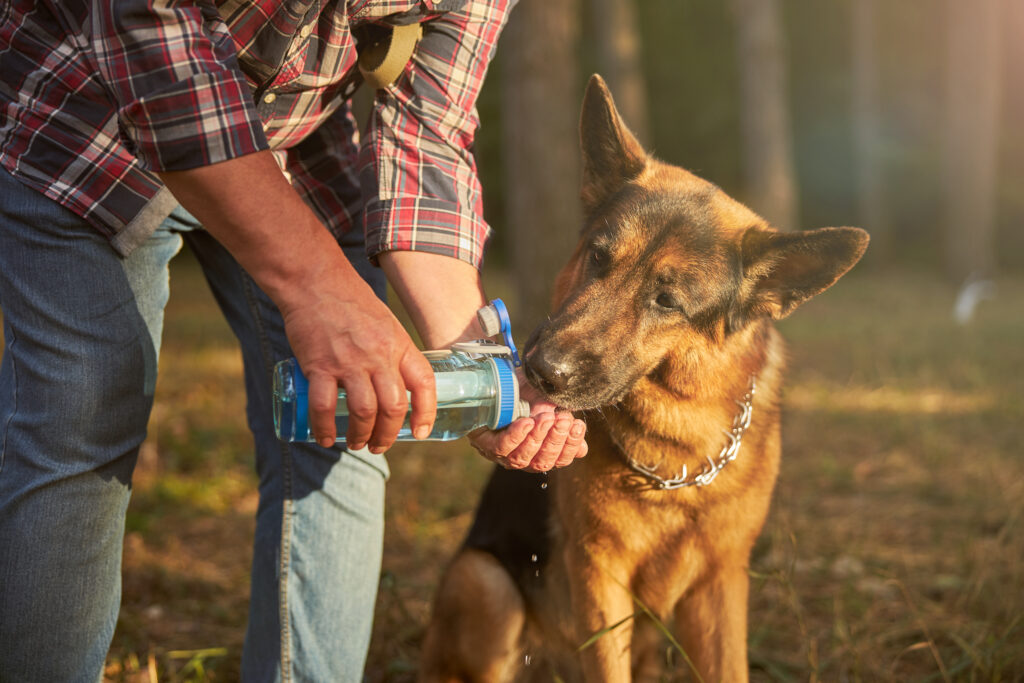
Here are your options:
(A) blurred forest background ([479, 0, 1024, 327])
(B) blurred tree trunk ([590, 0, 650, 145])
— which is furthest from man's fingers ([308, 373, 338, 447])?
(A) blurred forest background ([479, 0, 1024, 327])

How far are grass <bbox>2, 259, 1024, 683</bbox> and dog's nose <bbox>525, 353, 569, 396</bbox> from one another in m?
0.86

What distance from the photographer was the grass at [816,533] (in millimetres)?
2617

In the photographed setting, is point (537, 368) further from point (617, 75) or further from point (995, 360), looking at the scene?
point (617, 75)

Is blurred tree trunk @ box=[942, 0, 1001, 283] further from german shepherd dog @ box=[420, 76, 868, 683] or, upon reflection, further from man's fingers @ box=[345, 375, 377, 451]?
man's fingers @ box=[345, 375, 377, 451]

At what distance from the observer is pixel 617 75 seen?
12.5 meters

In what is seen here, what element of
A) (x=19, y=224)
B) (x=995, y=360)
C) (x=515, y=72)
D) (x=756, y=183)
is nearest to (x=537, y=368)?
(x=19, y=224)

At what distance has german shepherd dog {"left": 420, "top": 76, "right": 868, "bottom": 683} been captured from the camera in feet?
7.11

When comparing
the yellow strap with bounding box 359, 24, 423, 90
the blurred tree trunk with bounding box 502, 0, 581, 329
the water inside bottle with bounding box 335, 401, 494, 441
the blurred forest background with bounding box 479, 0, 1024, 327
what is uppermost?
the yellow strap with bounding box 359, 24, 423, 90

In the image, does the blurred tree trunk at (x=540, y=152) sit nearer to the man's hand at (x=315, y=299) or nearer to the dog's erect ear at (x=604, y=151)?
the dog's erect ear at (x=604, y=151)

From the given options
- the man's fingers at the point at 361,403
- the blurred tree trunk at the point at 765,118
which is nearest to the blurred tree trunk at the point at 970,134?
the blurred tree trunk at the point at 765,118

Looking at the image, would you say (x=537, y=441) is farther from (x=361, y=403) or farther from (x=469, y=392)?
(x=361, y=403)

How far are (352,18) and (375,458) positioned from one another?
108 cm

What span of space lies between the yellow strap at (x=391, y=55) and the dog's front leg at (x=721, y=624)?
5.02 feet

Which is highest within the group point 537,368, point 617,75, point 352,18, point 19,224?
point 352,18
